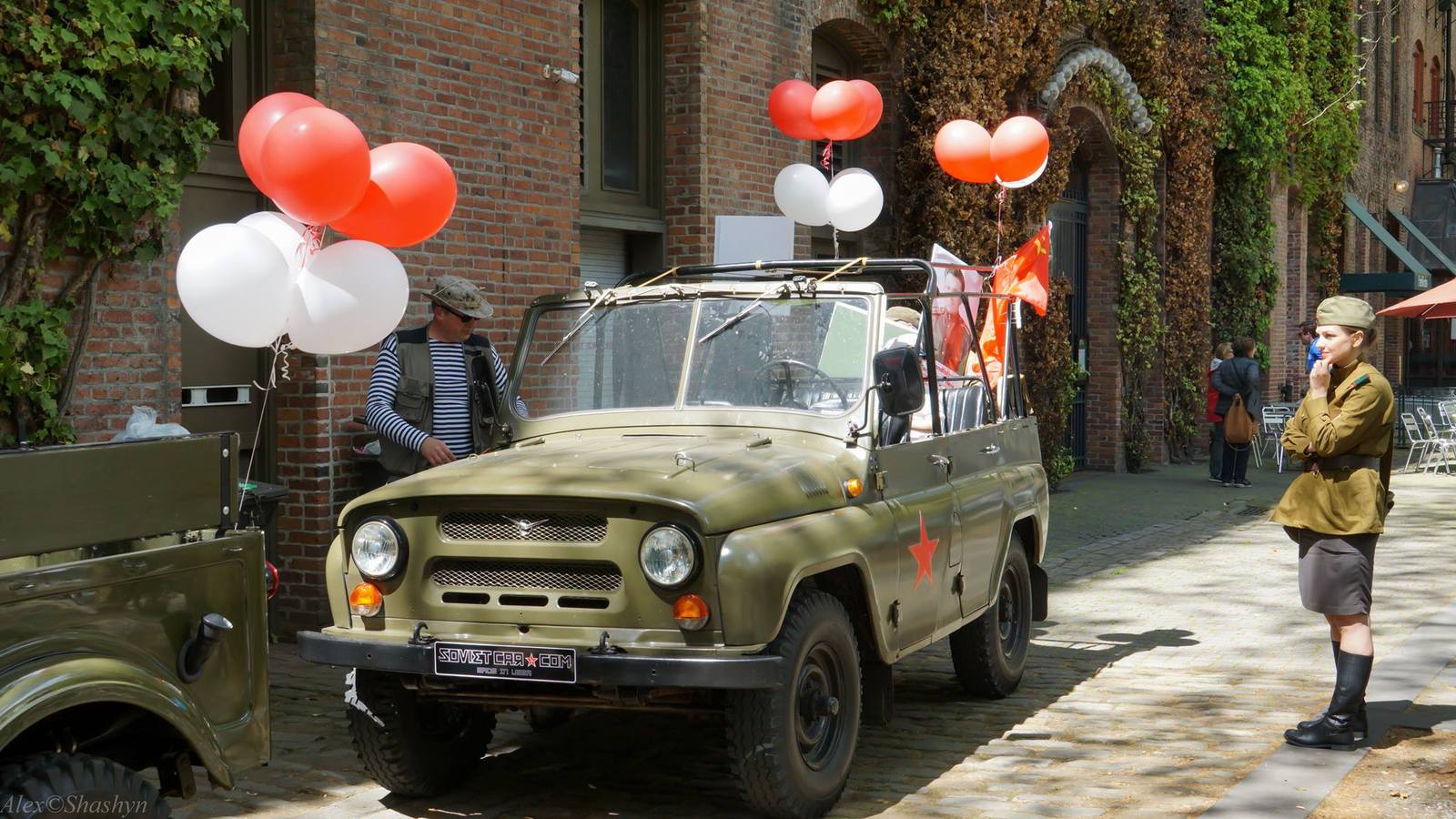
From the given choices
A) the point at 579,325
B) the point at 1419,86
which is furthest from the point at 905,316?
Result: the point at 1419,86

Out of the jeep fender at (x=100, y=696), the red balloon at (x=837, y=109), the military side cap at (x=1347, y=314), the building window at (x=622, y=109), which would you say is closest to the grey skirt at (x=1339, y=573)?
the military side cap at (x=1347, y=314)

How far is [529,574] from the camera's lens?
523cm

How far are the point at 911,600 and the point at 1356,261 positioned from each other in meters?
28.2

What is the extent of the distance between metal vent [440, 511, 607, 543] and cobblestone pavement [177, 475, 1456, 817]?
3.68 feet

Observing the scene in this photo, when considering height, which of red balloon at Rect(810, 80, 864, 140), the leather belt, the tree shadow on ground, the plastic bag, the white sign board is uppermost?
red balloon at Rect(810, 80, 864, 140)

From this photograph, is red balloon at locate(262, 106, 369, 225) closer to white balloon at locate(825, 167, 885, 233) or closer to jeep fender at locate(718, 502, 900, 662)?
jeep fender at locate(718, 502, 900, 662)

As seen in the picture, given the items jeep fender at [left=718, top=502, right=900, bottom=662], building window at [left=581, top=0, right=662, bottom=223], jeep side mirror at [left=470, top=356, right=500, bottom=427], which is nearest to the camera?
jeep fender at [left=718, top=502, right=900, bottom=662]

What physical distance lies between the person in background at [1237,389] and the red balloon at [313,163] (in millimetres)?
14361

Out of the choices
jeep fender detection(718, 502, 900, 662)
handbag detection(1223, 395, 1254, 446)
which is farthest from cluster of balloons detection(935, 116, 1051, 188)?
handbag detection(1223, 395, 1254, 446)

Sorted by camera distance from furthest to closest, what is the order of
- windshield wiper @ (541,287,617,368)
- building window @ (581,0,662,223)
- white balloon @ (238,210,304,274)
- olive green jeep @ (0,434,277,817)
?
building window @ (581,0,662,223) → windshield wiper @ (541,287,617,368) → white balloon @ (238,210,304,274) → olive green jeep @ (0,434,277,817)

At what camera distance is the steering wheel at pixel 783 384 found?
6.15m

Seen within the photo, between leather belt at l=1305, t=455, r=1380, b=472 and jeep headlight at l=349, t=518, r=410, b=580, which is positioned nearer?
jeep headlight at l=349, t=518, r=410, b=580

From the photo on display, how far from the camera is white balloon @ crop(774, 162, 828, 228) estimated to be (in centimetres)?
1094

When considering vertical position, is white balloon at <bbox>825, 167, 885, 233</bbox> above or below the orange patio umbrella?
above
